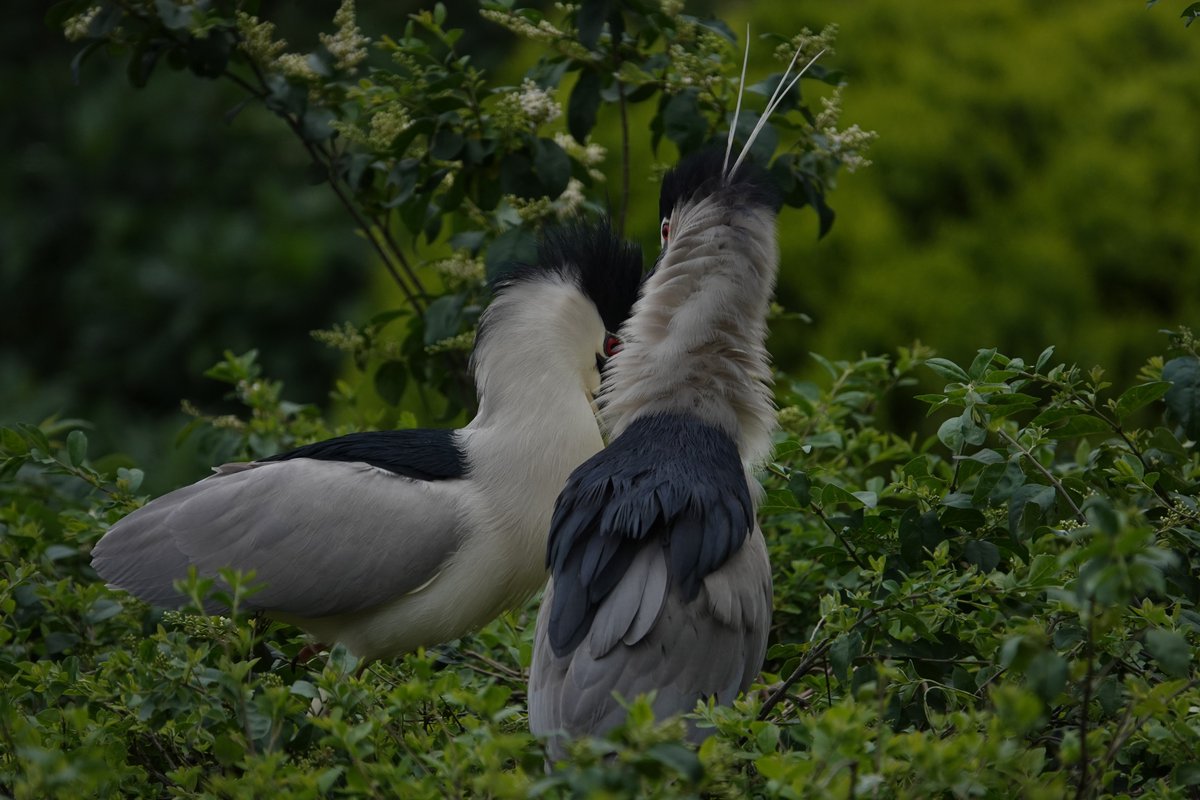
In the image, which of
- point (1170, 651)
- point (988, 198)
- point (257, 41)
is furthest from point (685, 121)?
point (988, 198)

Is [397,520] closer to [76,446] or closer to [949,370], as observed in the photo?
[76,446]

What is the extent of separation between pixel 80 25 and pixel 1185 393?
263cm

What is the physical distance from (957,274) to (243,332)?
13.4ft

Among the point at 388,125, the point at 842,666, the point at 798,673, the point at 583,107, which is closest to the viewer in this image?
the point at 842,666

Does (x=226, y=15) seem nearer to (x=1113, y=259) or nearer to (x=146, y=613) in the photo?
(x=146, y=613)

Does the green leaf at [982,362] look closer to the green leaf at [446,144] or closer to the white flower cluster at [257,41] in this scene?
the green leaf at [446,144]

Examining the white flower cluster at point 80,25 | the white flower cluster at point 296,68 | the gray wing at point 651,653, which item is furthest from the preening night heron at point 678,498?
the white flower cluster at point 80,25

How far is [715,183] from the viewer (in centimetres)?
285

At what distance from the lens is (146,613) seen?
299 centimetres

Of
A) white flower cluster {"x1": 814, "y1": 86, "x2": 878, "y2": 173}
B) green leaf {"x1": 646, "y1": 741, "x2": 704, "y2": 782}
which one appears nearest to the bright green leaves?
green leaf {"x1": 646, "y1": 741, "x2": 704, "y2": 782}

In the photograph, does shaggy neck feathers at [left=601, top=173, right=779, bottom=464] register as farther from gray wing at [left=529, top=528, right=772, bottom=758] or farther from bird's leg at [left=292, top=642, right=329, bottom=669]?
bird's leg at [left=292, top=642, right=329, bottom=669]

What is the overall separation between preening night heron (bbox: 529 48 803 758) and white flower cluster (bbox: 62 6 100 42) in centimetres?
150

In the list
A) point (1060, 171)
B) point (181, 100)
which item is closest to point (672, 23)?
point (1060, 171)

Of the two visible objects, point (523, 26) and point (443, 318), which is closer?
point (523, 26)
